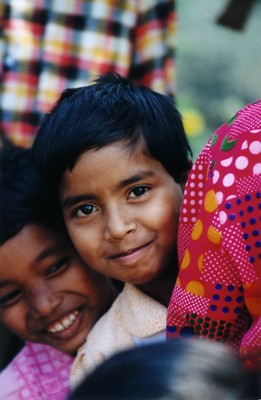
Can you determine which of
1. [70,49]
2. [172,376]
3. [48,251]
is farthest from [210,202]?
[70,49]

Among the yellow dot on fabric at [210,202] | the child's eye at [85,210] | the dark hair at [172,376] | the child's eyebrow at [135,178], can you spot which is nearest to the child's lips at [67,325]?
the child's eye at [85,210]

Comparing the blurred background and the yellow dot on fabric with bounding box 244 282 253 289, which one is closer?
the yellow dot on fabric with bounding box 244 282 253 289

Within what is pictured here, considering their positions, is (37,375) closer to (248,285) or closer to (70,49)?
(248,285)

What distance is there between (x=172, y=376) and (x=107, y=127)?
0.89 m

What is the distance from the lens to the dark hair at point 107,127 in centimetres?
167

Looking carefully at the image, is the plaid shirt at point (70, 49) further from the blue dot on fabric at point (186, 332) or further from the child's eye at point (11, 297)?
the blue dot on fabric at point (186, 332)

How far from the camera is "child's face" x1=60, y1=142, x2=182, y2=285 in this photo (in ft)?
5.39

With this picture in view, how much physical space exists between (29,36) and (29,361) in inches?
52.3

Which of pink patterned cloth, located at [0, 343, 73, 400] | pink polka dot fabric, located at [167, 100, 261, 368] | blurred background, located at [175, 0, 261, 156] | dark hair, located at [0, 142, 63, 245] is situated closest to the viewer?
pink polka dot fabric, located at [167, 100, 261, 368]

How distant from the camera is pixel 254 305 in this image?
133 centimetres

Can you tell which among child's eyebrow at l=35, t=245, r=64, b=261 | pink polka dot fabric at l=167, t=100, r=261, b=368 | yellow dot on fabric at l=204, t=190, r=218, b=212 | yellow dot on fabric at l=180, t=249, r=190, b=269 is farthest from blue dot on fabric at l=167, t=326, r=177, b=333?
child's eyebrow at l=35, t=245, r=64, b=261

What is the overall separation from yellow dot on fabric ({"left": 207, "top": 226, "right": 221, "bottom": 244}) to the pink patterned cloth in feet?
2.82

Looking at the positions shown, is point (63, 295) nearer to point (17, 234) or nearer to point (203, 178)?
point (17, 234)

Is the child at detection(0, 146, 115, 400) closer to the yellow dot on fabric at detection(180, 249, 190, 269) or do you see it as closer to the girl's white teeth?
the girl's white teeth
